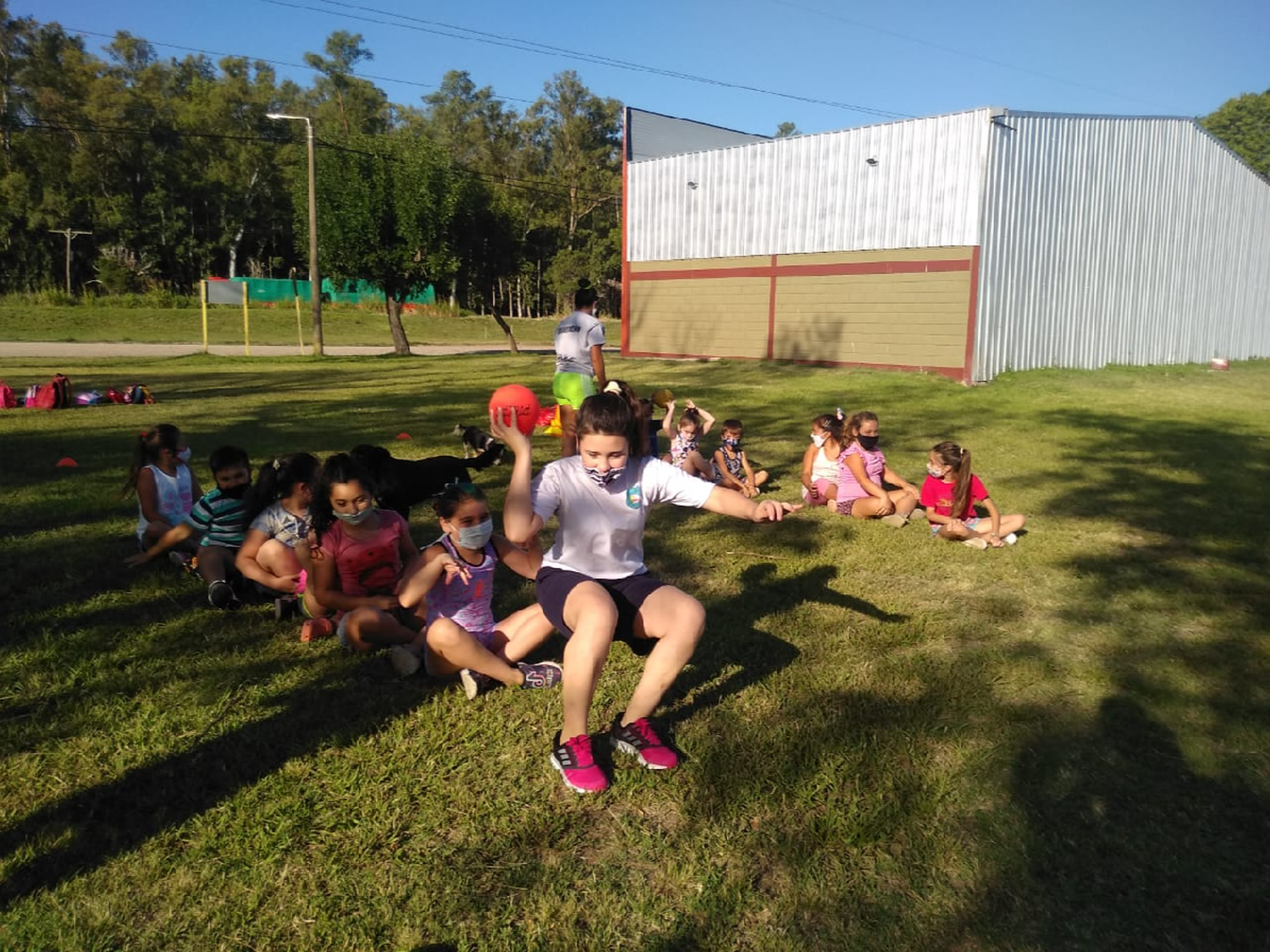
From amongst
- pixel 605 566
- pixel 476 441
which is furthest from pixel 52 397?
pixel 605 566

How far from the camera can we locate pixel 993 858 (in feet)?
9.65

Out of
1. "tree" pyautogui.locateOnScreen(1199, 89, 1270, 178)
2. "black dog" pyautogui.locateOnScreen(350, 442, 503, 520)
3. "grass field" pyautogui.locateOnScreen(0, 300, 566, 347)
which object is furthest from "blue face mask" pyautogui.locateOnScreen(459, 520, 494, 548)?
"tree" pyautogui.locateOnScreen(1199, 89, 1270, 178)

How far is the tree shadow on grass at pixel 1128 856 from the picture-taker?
2.61 m

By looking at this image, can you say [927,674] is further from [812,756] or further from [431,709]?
A: [431,709]

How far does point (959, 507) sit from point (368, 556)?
449 centimetres

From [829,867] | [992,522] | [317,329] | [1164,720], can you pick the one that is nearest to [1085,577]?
[992,522]

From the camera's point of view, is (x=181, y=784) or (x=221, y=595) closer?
(x=181, y=784)

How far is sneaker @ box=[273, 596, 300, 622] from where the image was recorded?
16.1ft

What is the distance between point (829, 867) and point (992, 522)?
14.7 feet

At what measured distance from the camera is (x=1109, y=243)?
2259 cm

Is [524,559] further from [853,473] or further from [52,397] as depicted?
[52,397]

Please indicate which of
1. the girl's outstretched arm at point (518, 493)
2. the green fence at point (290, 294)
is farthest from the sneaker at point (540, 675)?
the green fence at point (290, 294)

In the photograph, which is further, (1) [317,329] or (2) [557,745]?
(1) [317,329]

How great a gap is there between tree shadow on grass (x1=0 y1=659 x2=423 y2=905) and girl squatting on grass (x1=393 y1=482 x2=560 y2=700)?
286mm
